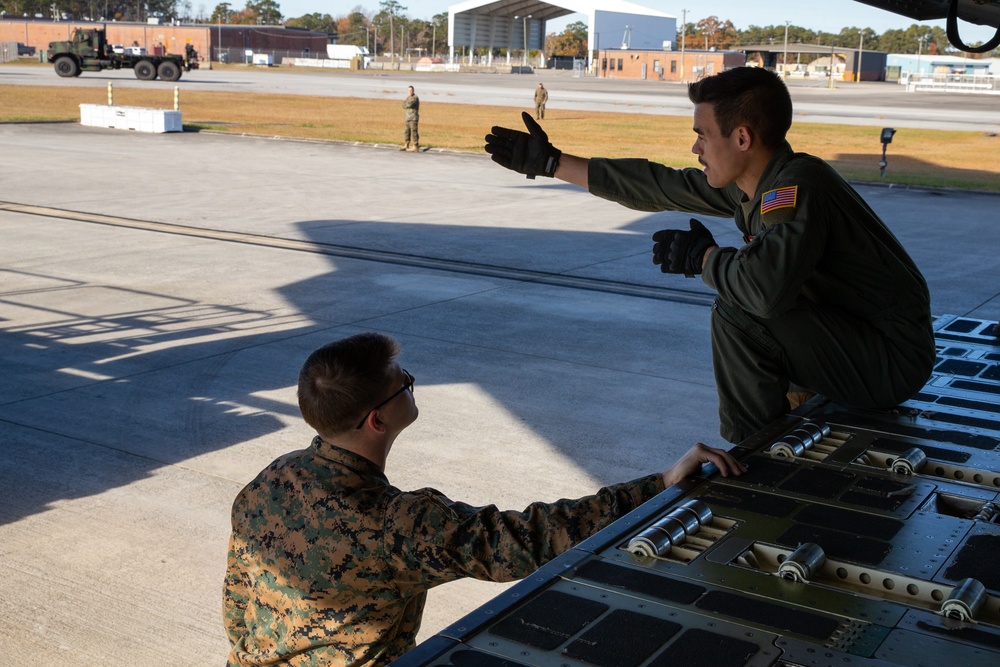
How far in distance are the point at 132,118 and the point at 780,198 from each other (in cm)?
3163

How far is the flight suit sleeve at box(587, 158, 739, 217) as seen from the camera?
475cm

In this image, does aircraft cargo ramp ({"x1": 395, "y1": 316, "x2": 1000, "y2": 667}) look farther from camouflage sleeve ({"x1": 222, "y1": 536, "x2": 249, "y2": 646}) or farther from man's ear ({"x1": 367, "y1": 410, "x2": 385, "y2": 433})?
camouflage sleeve ({"x1": 222, "y1": 536, "x2": 249, "y2": 646})

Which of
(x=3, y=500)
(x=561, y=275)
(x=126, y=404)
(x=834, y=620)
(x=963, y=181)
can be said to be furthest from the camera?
(x=963, y=181)

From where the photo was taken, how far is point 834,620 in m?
2.43

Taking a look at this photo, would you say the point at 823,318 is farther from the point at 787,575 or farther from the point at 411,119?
the point at 411,119

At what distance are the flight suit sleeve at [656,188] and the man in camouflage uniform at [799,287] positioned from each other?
564mm

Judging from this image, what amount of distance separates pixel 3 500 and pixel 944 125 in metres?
44.6

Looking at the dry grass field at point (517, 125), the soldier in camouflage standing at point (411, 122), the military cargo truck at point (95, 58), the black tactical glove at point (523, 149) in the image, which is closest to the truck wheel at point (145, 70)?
the military cargo truck at point (95, 58)

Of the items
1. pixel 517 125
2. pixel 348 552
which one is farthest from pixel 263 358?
pixel 517 125

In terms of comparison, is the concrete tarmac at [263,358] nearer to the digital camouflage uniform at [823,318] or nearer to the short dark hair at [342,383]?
the digital camouflage uniform at [823,318]

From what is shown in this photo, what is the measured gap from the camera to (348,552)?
249 cm

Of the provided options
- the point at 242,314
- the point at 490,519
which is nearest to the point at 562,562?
the point at 490,519

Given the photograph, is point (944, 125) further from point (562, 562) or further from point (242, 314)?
point (562, 562)

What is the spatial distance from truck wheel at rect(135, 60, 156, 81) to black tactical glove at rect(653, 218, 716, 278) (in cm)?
5927
